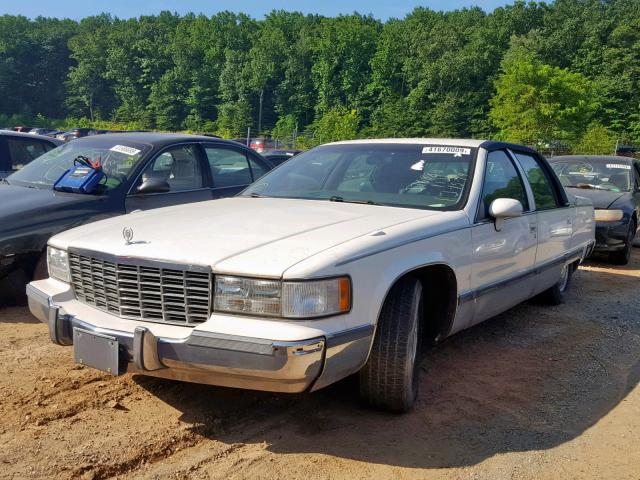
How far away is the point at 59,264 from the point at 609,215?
23.9 feet

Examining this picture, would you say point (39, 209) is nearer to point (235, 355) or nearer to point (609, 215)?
point (235, 355)

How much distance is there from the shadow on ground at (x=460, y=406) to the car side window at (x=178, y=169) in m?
2.60

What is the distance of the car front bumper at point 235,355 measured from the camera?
255 centimetres

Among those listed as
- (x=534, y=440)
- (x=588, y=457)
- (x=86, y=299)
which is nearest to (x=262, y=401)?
(x=86, y=299)

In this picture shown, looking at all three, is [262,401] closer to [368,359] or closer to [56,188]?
[368,359]

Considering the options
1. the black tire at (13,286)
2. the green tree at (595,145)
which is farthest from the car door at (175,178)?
the green tree at (595,145)

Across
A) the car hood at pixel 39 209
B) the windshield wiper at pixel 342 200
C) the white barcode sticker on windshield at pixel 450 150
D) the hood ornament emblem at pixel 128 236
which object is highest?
the white barcode sticker on windshield at pixel 450 150

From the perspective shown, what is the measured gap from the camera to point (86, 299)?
3.21 metres

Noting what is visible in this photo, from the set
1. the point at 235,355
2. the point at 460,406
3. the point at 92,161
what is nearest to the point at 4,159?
the point at 92,161

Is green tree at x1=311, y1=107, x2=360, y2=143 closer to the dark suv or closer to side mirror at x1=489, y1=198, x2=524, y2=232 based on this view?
the dark suv

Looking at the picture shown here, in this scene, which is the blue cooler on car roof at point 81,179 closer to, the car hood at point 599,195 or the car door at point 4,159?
the car door at point 4,159

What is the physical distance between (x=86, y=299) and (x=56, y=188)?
2558 mm

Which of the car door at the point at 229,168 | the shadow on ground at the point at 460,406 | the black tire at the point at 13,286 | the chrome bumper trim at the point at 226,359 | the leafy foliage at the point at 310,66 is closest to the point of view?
the chrome bumper trim at the point at 226,359

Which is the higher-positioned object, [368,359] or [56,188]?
[56,188]
